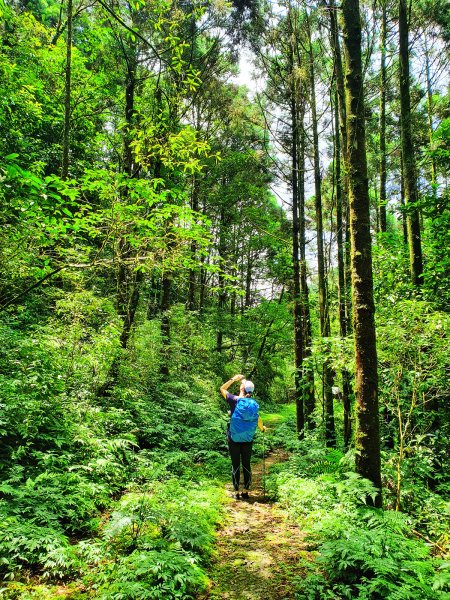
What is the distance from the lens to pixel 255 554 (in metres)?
4.39

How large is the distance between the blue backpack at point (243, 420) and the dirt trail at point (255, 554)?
3.68 feet

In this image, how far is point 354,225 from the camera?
5.32 meters

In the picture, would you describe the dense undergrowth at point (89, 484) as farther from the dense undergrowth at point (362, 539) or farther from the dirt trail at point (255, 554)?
the dense undergrowth at point (362, 539)

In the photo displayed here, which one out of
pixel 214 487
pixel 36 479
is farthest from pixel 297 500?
pixel 36 479

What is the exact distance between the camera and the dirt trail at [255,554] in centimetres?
360

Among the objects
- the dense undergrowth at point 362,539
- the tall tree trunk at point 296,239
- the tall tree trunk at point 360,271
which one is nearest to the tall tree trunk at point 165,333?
the tall tree trunk at point 296,239

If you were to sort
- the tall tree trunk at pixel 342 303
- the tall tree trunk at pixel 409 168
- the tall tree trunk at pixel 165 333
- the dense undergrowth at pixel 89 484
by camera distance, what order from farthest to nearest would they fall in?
1. the tall tree trunk at pixel 165 333
2. the tall tree trunk at pixel 342 303
3. the tall tree trunk at pixel 409 168
4. the dense undergrowth at pixel 89 484

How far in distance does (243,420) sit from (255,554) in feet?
7.48

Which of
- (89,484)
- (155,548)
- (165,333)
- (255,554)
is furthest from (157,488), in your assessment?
(165,333)

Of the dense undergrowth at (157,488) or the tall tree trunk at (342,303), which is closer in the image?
the dense undergrowth at (157,488)

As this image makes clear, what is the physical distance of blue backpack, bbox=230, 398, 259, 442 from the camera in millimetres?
6438

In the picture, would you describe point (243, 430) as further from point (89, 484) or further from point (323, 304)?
point (323, 304)

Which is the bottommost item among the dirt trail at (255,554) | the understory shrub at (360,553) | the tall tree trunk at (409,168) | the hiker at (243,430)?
the dirt trail at (255,554)

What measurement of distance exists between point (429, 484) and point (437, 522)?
5.46ft
